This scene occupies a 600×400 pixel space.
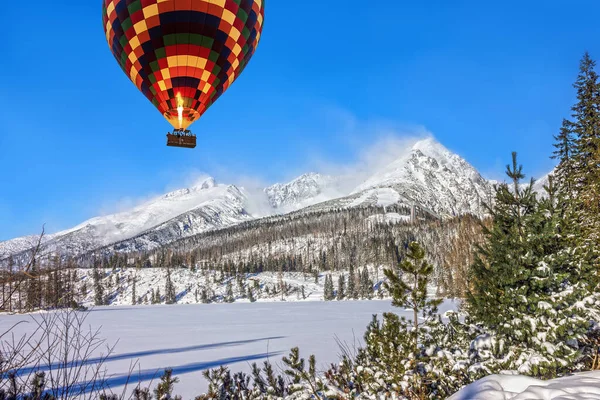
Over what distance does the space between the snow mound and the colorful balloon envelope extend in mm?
9534

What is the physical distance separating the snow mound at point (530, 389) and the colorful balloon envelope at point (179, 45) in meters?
9.53

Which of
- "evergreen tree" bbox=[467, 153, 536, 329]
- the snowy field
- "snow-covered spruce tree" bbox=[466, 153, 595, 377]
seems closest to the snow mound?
the snowy field

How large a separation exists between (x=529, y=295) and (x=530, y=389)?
3.08 meters

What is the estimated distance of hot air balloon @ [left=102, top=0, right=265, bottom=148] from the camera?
9977mm

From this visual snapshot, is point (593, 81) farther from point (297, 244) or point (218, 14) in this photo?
point (297, 244)

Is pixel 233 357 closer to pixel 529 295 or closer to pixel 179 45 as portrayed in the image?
pixel 179 45

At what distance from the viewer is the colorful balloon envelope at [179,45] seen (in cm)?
998

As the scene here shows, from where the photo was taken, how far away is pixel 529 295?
→ 241 inches

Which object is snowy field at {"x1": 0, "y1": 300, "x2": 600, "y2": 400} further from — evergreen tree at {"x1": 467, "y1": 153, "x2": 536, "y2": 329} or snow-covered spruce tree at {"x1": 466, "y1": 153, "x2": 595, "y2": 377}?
evergreen tree at {"x1": 467, "y1": 153, "x2": 536, "y2": 329}

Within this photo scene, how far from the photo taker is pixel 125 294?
95.4 meters

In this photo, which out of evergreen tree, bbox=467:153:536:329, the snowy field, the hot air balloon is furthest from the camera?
the hot air balloon

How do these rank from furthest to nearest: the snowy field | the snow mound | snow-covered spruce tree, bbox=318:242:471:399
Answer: snow-covered spruce tree, bbox=318:242:471:399 → the snowy field → the snow mound

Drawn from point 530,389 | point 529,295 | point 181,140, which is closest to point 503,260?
point 529,295

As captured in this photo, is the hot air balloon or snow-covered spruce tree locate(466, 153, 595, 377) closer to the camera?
snow-covered spruce tree locate(466, 153, 595, 377)
